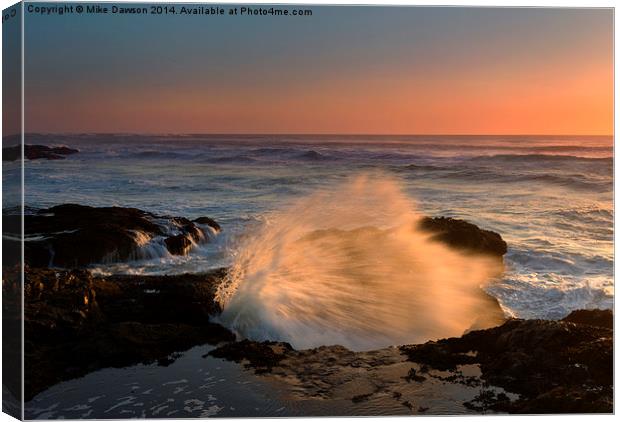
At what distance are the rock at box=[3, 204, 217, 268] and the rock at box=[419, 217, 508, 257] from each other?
259 cm

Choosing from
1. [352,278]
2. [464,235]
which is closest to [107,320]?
[352,278]

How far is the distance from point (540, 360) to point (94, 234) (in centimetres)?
505

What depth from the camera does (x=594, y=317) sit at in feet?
35.1

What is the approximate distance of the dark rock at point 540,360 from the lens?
1038 cm

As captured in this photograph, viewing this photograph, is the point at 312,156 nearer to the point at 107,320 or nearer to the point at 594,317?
the point at 107,320

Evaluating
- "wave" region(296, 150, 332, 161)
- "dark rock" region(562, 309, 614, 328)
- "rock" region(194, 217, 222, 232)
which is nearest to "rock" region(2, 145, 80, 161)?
"rock" region(194, 217, 222, 232)

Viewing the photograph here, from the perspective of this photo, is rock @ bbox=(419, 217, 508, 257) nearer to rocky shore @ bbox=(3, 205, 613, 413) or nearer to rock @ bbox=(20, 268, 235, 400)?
rocky shore @ bbox=(3, 205, 613, 413)

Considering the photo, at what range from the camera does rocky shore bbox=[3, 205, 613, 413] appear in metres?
10.2

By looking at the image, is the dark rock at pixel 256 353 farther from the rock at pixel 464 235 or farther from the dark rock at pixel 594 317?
the dark rock at pixel 594 317

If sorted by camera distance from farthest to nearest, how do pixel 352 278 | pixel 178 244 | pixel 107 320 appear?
pixel 178 244
pixel 352 278
pixel 107 320

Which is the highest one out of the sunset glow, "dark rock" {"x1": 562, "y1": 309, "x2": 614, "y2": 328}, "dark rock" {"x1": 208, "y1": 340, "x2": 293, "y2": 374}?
the sunset glow

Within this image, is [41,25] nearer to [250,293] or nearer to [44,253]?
[44,253]

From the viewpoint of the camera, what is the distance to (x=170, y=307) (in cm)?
1057

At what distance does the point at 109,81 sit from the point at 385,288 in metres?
3.78
